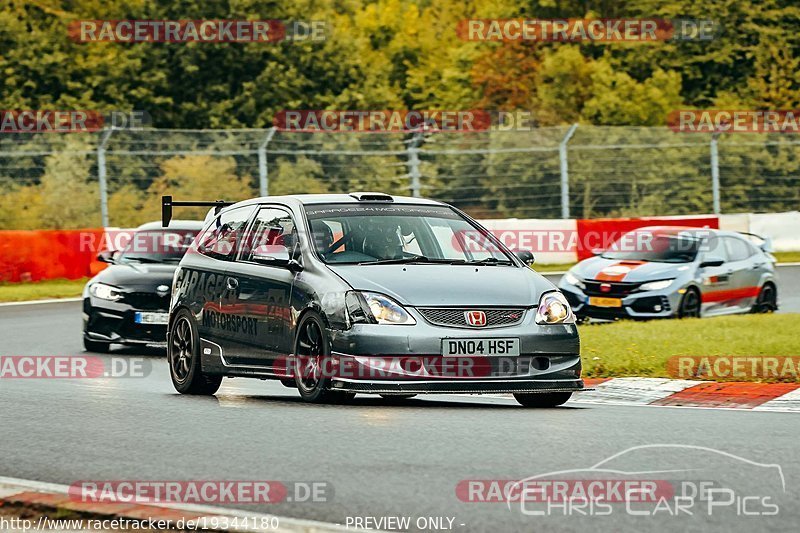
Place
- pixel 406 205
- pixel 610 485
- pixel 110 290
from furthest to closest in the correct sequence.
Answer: pixel 110 290 → pixel 406 205 → pixel 610 485

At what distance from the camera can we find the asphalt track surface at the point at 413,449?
21.9 ft

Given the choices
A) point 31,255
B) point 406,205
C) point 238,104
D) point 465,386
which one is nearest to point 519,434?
point 465,386

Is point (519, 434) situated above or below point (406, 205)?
below

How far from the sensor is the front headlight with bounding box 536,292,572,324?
10.6 meters

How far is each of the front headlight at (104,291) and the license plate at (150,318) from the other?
0.35 meters

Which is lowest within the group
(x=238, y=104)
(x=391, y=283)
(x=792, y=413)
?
(x=792, y=413)

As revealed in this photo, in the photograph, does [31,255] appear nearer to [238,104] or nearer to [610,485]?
[610,485]

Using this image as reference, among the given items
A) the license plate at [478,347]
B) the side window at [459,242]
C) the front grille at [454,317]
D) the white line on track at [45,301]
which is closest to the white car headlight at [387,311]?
the front grille at [454,317]

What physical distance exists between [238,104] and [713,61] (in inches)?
697

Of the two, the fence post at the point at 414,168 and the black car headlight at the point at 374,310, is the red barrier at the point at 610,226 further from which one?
the black car headlight at the point at 374,310

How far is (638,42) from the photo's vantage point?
190ft

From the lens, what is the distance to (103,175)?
30.5 meters

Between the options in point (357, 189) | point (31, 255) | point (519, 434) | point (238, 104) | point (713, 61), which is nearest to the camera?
point (519, 434)

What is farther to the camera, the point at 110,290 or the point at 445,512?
the point at 110,290
